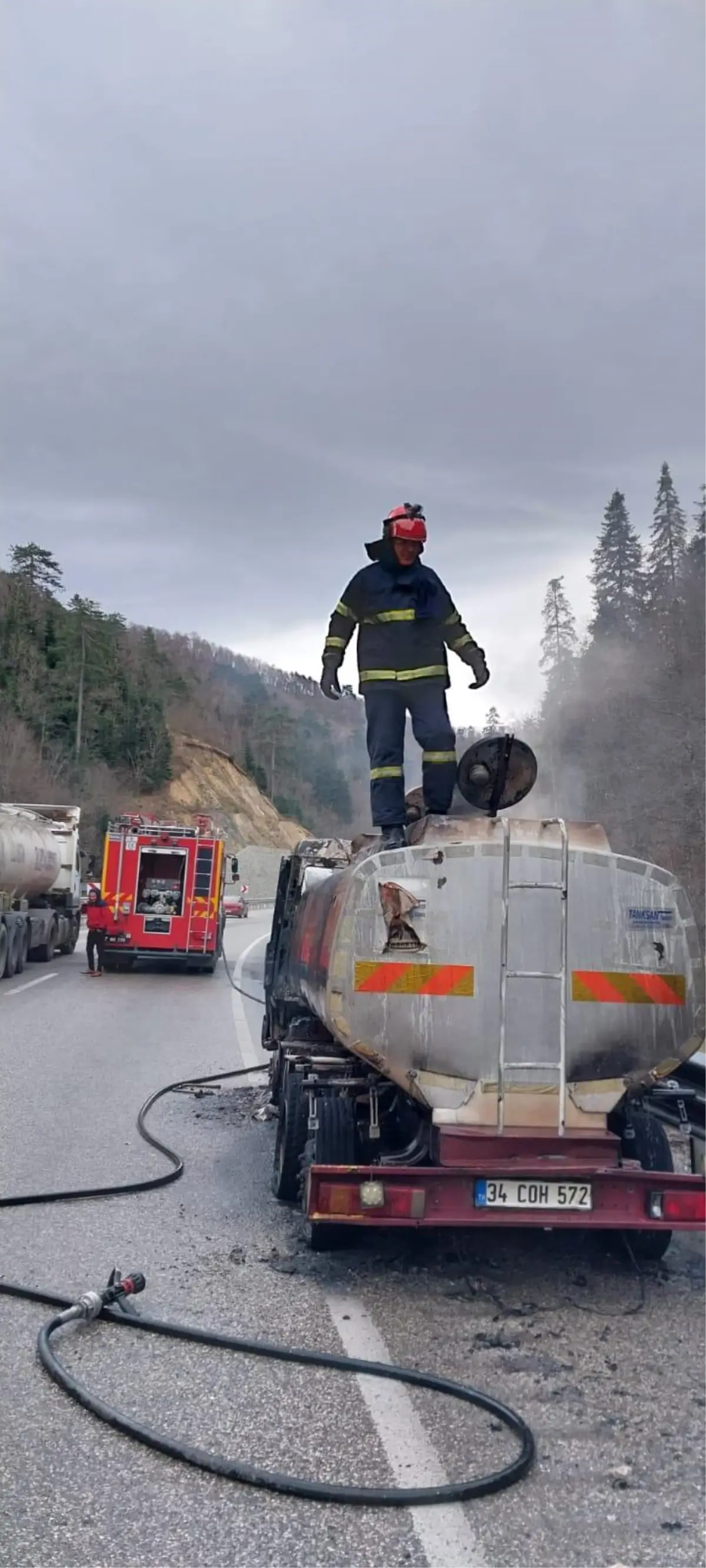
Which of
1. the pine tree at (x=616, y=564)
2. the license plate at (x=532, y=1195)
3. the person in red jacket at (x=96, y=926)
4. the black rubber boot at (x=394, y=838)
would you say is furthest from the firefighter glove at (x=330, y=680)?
the pine tree at (x=616, y=564)

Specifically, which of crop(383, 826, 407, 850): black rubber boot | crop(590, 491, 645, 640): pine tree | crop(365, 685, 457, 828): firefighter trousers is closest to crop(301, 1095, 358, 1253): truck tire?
crop(383, 826, 407, 850): black rubber boot

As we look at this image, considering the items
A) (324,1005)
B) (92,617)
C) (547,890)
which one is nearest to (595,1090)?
(547,890)

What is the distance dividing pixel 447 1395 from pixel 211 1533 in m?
1.07

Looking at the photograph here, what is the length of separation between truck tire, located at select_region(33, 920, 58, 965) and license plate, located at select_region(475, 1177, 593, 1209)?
63.0ft

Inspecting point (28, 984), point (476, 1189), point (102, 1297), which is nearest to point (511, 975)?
point (476, 1189)

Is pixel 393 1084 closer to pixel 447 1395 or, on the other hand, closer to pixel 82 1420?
pixel 447 1395

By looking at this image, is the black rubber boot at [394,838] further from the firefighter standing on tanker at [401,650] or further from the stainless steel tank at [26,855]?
the stainless steel tank at [26,855]

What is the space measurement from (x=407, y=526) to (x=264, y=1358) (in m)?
3.92

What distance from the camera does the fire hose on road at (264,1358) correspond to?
10.3 ft

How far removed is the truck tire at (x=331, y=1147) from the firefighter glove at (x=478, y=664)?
8.20 ft

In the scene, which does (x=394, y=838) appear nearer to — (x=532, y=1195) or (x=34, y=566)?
(x=532, y=1195)

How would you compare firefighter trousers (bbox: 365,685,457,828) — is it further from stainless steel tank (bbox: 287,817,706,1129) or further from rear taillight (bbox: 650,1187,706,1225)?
rear taillight (bbox: 650,1187,706,1225)

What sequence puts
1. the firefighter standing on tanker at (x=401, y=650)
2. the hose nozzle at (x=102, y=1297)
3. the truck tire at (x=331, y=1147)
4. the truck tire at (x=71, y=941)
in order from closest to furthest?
the hose nozzle at (x=102, y=1297), the truck tire at (x=331, y=1147), the firefighter standing on tanker at (x=401, y=650), the truck tire at (x=71, y=941)

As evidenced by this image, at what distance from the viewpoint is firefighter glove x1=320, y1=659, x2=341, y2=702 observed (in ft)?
20.9
